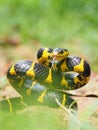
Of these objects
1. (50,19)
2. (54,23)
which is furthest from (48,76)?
(50,19)

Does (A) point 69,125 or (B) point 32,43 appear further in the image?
(B) point 32,43

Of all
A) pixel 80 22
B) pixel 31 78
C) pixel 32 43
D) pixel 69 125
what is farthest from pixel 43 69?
pixel 32 43

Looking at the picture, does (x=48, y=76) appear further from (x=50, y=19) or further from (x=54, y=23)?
(x=50, y=19)

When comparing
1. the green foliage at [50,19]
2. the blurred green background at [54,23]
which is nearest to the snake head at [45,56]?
the blurred green background at [54,23]

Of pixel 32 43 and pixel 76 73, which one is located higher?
pixel 32 43

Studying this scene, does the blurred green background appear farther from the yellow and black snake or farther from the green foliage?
the yellow and black snake

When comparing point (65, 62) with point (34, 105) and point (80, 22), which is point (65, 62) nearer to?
point (34, 105)

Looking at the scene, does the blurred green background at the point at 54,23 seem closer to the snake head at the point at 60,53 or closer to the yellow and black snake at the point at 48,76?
the yellow and black snake at the point at 48,76
